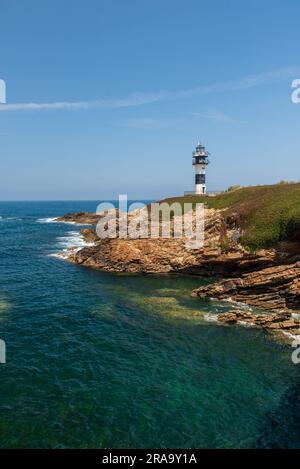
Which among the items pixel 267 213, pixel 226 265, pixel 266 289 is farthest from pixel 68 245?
pixel 266 289

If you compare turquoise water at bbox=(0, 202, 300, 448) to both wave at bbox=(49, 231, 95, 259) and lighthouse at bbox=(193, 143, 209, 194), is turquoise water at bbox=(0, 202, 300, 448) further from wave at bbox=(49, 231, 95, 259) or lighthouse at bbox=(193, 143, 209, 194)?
lighthouse at bbox=(193, 143, 209, 194)

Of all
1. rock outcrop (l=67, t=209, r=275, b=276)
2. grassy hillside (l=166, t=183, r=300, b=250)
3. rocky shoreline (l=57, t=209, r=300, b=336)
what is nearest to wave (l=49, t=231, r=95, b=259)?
rocky shoreline (l=57, t=209, r=300, b=336)

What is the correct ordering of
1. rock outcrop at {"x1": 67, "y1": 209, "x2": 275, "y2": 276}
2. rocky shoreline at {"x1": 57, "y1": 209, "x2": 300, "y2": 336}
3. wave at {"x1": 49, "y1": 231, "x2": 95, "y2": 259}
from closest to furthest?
rocky shoreline at {"x1": 57, "y1": 209, "x2": 300, "y2": 336}, rock outcrop at {"x1": 67, "y1": 209, "x2": 275, "y2": 276}, wave at {"x1": 49, "y1": 231, "x2": 95, "y2": 259}

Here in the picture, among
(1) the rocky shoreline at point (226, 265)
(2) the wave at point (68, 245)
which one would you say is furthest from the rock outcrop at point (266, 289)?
(2) the wave at point (68, 245)

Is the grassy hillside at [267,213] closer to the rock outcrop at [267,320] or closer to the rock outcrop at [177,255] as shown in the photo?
the rock outcrop at [177,255]

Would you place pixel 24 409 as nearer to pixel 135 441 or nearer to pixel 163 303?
pixel 135 441

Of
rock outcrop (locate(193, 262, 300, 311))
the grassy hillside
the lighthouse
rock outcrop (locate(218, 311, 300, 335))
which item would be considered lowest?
rock outcrop (locate(218, 311, 300, 335))
